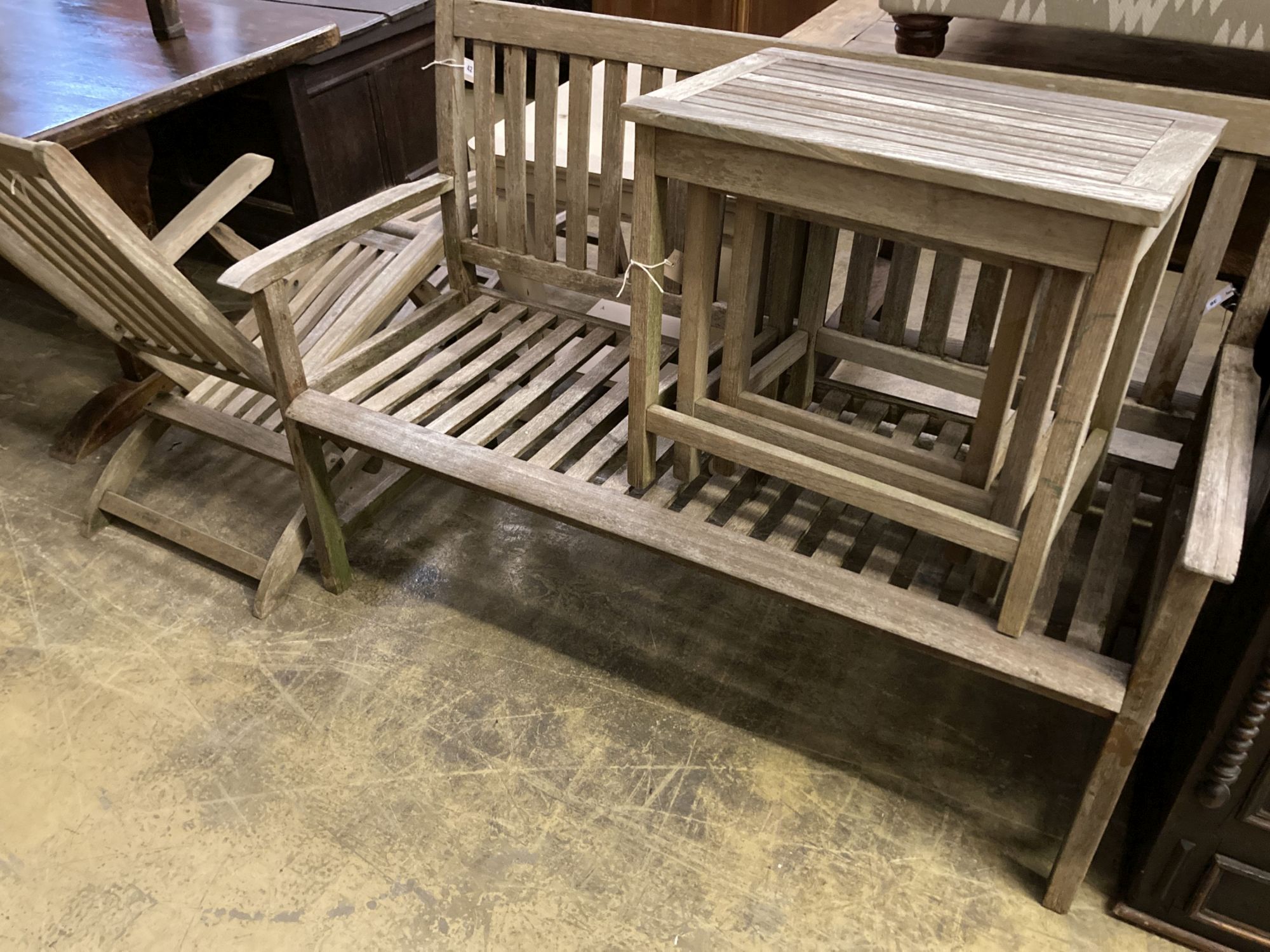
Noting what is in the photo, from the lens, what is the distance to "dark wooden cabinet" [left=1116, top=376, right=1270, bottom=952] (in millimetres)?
1422

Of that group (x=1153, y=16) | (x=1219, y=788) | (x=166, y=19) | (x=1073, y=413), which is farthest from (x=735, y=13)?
(x=1219, y=788)

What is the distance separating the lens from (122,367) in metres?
2.95

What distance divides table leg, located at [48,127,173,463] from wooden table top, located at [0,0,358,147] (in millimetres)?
161

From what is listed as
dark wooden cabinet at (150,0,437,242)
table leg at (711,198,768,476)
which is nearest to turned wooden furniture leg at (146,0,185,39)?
dark wooden cabinet at (150,0,437,242)

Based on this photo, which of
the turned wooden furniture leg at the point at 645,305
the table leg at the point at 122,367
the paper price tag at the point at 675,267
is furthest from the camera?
the table leg at the point at 122,367

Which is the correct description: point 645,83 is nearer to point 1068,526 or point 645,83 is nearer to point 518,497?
point 518,497

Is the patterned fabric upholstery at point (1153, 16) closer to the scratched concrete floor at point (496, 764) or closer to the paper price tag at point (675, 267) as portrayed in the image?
the paper price tag at point (675, 267)

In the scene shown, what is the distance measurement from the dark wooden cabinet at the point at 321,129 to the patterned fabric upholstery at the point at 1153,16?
6.93ft

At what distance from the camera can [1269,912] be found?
1.57 m

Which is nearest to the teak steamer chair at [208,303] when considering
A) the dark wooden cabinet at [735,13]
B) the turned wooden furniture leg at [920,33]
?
the turned wooden furniture leg at [920,33]

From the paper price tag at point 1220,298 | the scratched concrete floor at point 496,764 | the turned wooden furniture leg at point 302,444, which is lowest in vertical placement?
the scratched concrete floor at point 496,764

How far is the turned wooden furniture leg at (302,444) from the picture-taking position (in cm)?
192

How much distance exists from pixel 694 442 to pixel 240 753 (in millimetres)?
1114

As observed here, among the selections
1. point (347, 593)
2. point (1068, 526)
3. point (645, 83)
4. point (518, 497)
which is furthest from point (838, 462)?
point (347, 593)
